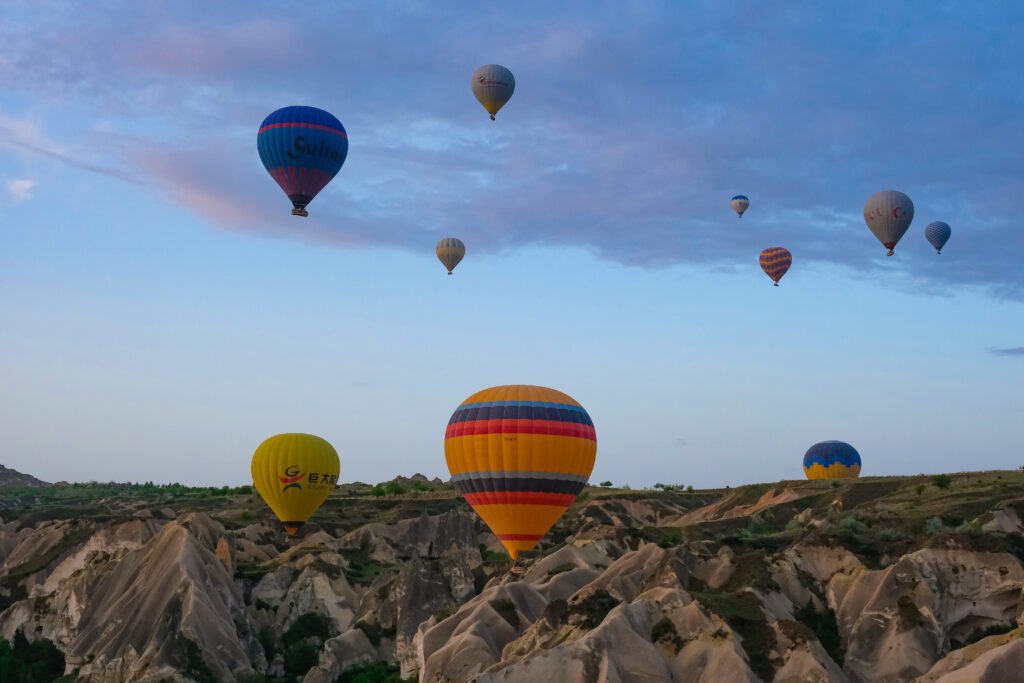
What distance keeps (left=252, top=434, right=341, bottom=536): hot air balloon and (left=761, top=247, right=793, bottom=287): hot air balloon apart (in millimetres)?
46175

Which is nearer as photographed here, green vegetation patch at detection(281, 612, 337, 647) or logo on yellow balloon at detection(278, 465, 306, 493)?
green vegetation patch at detection(281, 612, 337, 647)

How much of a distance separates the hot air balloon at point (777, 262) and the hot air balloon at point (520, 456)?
4593 cm

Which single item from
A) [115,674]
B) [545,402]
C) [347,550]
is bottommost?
[115,674]

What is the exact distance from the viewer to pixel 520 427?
75.2 meters

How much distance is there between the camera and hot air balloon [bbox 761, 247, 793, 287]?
11838 centimetres

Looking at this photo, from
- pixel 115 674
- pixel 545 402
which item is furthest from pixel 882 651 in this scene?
pixel 115 674

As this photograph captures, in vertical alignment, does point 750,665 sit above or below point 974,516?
below

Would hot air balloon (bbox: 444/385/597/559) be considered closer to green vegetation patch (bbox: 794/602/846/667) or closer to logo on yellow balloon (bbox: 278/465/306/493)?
green vegetation patch (bbox: 794/602/846/667)

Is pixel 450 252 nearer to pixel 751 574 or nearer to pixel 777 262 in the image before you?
pixel 777 262

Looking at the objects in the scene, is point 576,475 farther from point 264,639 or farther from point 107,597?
point 107,597

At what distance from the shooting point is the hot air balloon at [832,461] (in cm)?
13212

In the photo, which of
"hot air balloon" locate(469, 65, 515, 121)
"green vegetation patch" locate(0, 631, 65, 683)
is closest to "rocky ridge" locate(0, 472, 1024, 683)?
"green vegetation patch" locate(0, 631, 65, 683)

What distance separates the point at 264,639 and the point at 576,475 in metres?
29.9

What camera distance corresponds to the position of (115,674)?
79750 millimetres
